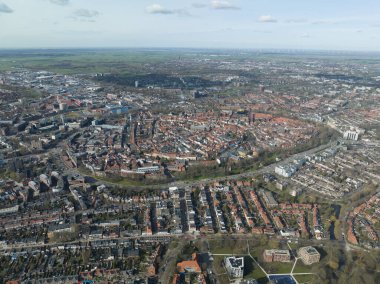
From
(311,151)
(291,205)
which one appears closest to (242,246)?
(291,205)

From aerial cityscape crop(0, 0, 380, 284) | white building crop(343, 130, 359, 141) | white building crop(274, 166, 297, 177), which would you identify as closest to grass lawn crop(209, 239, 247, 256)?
aerial cityscape crop(0, 0, 380, 284)

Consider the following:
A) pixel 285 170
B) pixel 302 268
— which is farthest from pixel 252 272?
pixel 285 170

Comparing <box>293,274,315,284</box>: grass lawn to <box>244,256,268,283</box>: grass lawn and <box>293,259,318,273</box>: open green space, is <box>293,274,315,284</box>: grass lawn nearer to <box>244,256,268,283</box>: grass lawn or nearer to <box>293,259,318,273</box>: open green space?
<box>293,259,318,273</box>: open green space

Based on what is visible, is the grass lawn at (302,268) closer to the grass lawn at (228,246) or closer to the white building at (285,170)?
the grass lawn at (228,246)

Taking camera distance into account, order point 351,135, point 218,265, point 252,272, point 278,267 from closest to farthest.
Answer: point 252,272 < point 218,265 < point 278,267 < point 351,135

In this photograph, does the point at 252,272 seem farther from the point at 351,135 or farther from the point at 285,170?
the point at 351,135

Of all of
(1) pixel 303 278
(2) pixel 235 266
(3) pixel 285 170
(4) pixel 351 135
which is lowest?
(1) pixel 303 278

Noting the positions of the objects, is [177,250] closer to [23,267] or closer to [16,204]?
[23,267]

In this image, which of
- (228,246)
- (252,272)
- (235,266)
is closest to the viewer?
(235,266)
